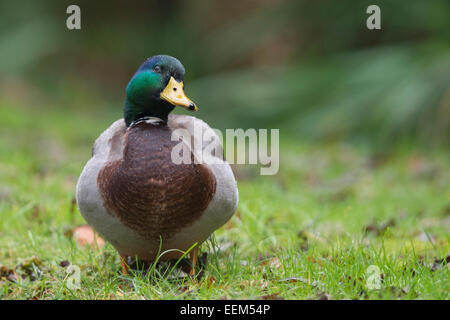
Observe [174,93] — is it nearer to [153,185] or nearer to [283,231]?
[153,185]

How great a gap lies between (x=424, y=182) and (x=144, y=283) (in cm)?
340

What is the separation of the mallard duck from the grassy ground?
192 mm

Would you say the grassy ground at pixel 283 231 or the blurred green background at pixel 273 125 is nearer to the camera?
the grassy ground at pixel 283 231

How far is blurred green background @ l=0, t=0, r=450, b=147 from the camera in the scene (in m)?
6.73

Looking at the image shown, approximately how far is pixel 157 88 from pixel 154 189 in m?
0.52

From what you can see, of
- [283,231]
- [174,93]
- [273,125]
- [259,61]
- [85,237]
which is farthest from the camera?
[259,61]

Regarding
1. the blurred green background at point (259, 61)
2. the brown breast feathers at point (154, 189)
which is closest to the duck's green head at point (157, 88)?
the brown breast feathers at point (154, 189)

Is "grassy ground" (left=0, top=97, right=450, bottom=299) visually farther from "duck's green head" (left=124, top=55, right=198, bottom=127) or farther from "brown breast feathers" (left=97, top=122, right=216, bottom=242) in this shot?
"duck's green head" (left=124, top=55, right=198, bottom=127)

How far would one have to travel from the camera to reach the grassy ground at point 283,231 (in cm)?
252

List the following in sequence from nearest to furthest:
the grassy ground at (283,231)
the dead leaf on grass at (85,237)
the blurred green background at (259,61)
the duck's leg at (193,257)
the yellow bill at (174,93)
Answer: the grassy ground at (283,231) → the yellow bill at (174,93) → the duck's leg at (193,257) → the dead leaf on grass at (85,237) → the blurred green background at (259,61)

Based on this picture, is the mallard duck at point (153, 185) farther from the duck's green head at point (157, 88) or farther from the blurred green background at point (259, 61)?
the blurred green background at point (259, 61)

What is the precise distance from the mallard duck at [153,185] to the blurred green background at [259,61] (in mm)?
4044

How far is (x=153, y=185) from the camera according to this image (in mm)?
2529

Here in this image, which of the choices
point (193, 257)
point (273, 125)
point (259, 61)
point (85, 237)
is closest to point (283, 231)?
point (193, 257)
